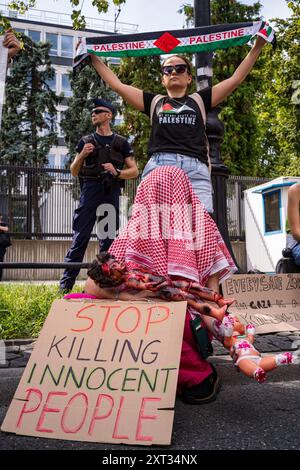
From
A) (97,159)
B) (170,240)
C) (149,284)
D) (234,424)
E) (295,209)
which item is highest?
(97,159)

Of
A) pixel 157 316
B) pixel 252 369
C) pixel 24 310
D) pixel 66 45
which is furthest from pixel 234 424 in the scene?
pixel 66 45

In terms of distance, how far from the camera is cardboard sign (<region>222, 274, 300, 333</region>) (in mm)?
3928

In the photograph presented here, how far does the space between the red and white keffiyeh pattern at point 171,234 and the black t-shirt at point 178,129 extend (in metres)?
0.29

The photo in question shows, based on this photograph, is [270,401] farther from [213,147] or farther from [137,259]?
[213,147]

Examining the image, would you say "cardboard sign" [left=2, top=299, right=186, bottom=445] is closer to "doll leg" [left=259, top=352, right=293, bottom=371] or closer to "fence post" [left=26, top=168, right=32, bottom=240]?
"doll leg" [left=259, top=352, right=293, bottom=371]

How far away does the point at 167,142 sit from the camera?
3182 mm

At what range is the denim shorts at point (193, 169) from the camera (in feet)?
10.2

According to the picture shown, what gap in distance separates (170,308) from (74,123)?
26.0 metres

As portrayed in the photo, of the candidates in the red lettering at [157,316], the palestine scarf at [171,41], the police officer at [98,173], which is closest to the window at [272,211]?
the police officer at [98,173]

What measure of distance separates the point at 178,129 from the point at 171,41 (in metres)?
1.04

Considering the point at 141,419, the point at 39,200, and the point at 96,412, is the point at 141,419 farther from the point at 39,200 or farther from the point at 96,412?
the point at 39,200

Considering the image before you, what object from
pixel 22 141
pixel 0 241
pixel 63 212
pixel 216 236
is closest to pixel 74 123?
pixel 22 141

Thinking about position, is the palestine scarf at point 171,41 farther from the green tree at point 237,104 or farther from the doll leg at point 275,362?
the green tree at point 237,104

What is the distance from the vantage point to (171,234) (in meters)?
2.76
